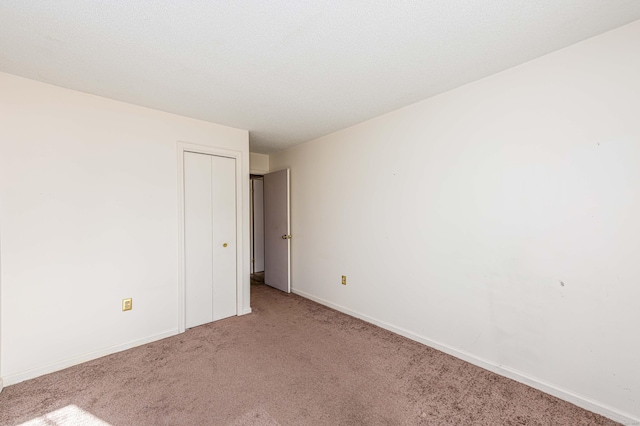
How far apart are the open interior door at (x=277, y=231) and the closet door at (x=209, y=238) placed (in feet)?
3.40

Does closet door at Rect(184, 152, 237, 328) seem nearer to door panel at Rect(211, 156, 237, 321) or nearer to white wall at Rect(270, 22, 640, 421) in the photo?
door panel at Rect(211, 156, 237, 321)

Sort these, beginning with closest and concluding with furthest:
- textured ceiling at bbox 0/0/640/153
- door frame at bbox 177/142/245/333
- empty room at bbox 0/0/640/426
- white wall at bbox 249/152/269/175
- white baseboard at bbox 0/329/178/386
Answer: textured ceiling at bbox 0/0/640/153 < empty room at bbox 0/0/640/426 < white baseboard at bbox 0/329/178/386 < door frame at bbox 177/142/245/333 < white wall at bbox 249/152/269/175

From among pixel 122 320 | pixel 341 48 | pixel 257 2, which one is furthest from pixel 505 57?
pixel 122 320

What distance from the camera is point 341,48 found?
1706 mm

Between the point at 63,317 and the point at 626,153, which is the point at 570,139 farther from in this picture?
the point at 63,317

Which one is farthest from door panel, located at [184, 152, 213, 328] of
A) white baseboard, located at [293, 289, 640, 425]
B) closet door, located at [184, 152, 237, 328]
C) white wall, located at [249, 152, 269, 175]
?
white baseboard, located at [293, 289, 640, 425]

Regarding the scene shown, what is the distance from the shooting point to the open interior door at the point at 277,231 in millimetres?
4207

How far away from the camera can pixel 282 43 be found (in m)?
1.64

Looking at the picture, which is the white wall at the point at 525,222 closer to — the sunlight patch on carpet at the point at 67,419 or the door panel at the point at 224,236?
the door panel at the point at 224,236

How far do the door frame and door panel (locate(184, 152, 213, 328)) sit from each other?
0.20ft

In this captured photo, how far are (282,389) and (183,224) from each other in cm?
192

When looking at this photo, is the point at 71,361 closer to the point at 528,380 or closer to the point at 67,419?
the point at 67,419

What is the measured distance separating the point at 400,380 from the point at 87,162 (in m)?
3.17

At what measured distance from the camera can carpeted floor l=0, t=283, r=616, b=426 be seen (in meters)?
1.65
